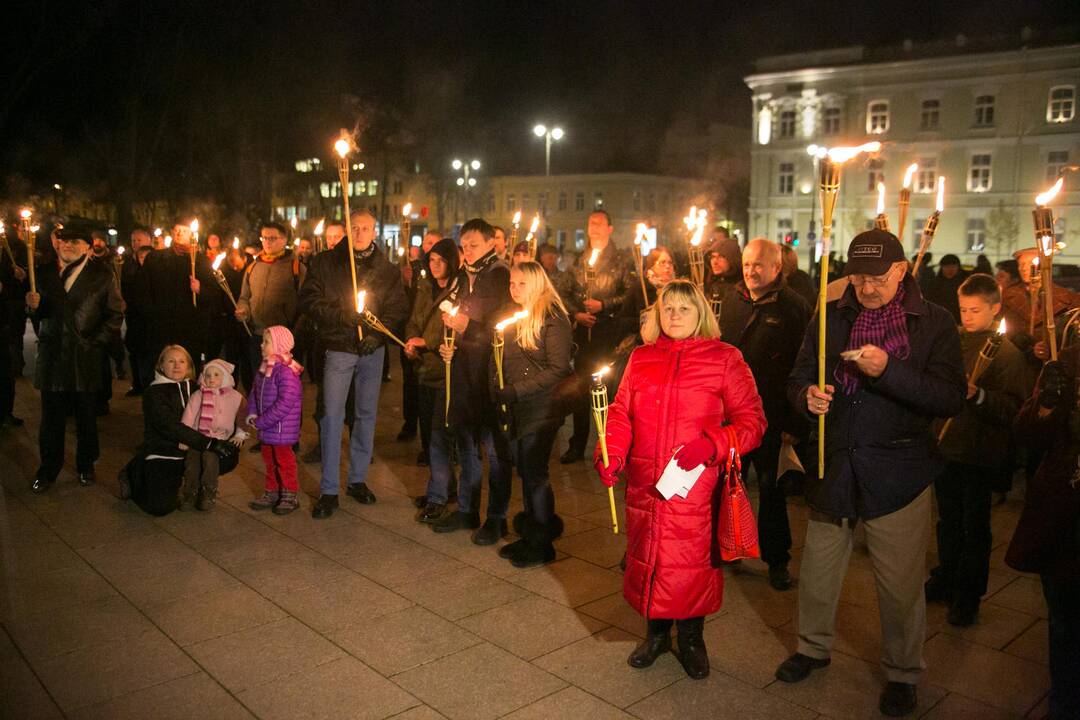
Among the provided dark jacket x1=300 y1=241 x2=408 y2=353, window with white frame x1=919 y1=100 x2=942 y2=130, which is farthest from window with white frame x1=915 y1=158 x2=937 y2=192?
dark jacket x1=300 y1=241 x2=408 y2=353

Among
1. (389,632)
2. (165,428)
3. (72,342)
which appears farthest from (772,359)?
(72,342)

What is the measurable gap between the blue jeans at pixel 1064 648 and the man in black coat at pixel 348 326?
4.98 meters

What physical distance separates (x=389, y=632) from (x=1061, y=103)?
192 ft

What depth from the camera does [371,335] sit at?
23.3 feet

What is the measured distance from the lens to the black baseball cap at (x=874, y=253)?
13.1 feet

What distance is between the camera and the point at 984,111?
177ft

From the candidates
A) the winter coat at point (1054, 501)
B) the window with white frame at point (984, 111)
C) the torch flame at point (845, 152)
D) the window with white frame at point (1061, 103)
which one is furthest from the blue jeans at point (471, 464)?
the window with white frame at point (984, 111)

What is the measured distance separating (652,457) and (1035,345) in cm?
343

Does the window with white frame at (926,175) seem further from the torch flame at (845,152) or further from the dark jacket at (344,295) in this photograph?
the torch flame at (845,152)

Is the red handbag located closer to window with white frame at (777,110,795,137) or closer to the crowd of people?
the crowd of people

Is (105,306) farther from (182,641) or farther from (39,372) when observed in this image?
(182,641)

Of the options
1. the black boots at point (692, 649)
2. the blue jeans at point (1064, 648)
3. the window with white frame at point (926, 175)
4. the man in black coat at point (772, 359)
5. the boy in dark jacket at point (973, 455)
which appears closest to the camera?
the blue jeans at point (1064, 648)

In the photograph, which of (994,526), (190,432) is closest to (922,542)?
(994,526)

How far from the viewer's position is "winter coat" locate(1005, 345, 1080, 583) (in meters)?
3.64
